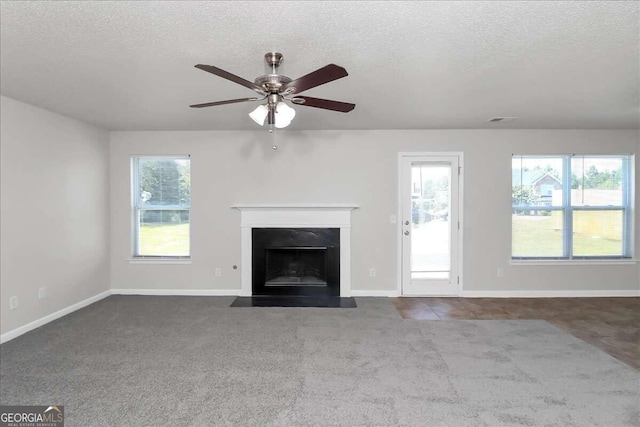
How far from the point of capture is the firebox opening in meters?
4.91

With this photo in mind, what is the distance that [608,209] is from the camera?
4.85 meters

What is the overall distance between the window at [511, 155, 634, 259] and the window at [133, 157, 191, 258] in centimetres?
478

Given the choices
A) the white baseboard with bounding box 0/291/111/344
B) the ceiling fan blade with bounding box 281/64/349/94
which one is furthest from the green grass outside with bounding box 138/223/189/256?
the ceiling fan blade with bounding box 281/64/349/94

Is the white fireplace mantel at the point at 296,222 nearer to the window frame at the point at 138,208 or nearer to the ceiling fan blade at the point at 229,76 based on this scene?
the window frame at the point at 138,208

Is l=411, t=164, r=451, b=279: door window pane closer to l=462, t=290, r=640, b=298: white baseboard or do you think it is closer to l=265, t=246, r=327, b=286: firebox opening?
l=462, t=290, r=640, b=298: white baseboard

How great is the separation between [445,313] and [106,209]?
4.80 metres

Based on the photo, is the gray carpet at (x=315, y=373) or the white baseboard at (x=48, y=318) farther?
the white baseboard at (x=48, y=318)

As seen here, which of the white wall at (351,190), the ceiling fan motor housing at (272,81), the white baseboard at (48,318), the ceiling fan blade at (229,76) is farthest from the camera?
the white wall at (351,190)

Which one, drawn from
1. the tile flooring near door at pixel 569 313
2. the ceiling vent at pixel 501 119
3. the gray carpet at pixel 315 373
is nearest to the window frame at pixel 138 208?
the gray carpet at pixel 315 373

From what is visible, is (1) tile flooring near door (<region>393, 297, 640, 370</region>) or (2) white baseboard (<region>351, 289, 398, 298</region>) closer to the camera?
(1) tile flooring near door (<region>393, 297, 640, 370</region>)

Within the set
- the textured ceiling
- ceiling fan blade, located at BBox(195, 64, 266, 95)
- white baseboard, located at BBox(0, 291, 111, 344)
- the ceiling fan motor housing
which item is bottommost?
white baseboard, located at BBox(0, 291, 111, 344)

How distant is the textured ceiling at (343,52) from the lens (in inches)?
70.6

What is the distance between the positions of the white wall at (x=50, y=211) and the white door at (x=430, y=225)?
4.23 meters

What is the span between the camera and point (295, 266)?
16.4ft
